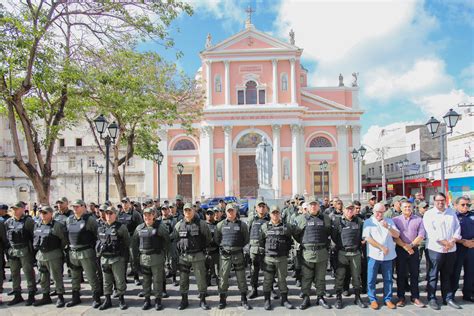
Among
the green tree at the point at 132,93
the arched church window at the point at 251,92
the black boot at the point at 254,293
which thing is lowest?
the black boot at the point at 254,293

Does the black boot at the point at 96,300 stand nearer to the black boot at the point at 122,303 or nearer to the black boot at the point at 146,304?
the black boot at the point at 122,303

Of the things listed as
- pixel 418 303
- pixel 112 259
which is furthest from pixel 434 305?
pixel 112 259

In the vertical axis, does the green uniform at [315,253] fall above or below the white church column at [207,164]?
below

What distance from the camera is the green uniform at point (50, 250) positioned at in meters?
7.55

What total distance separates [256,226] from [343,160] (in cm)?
3235

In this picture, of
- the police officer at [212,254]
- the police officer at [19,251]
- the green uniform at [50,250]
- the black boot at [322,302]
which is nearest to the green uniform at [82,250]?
the green uniform at [50,250]

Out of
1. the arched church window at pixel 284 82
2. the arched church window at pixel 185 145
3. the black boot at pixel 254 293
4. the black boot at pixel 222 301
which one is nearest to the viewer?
the black boot at pixel 222 301

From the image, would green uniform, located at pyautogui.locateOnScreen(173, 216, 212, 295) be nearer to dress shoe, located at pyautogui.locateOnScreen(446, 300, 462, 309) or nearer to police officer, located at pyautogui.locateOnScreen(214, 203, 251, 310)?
police officer, located at pyautogui.locateOnScreen(214, 203, 251, 310)

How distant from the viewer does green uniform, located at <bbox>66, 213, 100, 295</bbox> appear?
7.52m

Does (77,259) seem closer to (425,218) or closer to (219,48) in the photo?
(425,218)

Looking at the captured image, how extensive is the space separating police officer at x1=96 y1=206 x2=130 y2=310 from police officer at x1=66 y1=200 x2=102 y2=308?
0.27 metres

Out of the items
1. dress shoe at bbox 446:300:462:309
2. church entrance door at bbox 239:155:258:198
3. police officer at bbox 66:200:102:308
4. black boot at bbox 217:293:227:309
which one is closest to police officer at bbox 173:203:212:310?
black boot at bbox 217:293:227:309

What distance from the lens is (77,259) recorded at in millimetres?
7551

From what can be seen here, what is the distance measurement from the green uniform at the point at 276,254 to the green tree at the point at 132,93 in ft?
23.9
